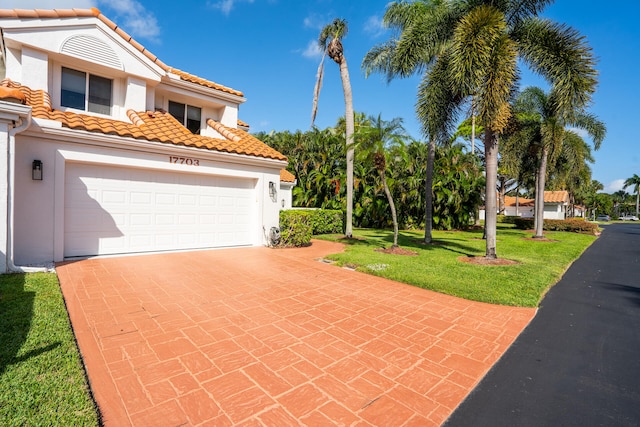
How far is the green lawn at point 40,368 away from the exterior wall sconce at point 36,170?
10.8 ft

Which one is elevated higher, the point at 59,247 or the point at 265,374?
the point at 59,247

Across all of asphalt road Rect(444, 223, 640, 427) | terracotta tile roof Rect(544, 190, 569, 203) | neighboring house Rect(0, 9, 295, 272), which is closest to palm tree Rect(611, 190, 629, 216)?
terracotta tile roof Rect(544, 190, 569, 203)

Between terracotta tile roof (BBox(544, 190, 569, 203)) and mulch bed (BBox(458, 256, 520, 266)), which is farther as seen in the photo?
terracotta tile roof (BBox(544, 190, 569, 203))

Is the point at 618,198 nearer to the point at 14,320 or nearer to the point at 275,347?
the point at 275,347

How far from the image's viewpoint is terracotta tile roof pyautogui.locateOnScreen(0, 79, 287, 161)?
7.66m

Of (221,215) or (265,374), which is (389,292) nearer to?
(265,374)

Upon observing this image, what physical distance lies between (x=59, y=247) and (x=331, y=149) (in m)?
19.8

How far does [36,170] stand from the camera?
7.00m

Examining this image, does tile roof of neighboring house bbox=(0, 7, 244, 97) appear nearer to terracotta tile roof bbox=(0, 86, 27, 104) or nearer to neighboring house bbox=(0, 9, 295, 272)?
neighboring house bbox=(0, 9, 295, 272)

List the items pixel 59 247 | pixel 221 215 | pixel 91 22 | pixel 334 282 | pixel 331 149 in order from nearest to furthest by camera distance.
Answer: pixel 334 282 → pixel 59 247 → pixel 91 22 → pixel 221 215 → pixel 331 149

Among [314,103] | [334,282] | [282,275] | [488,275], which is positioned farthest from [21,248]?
[314,103]

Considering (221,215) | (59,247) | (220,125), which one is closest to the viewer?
(59,247)

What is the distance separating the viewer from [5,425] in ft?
7.50

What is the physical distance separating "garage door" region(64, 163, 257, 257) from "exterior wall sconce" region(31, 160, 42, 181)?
1.89 ft
